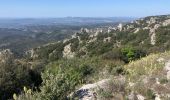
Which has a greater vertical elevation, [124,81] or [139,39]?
[124,81]

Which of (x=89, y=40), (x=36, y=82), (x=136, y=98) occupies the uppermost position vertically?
(x=136, y=98)

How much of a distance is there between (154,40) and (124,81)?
47.8 m

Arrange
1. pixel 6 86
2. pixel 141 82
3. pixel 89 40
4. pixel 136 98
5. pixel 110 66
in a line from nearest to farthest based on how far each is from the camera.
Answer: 1. pixel 136 98
2. pixel 141 82
3. pixel 6 86
4. pixel 110 66
5. pixel 89 40

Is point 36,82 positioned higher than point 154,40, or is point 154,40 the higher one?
point 36,82

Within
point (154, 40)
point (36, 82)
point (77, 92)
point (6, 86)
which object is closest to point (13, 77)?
point (6, 86)

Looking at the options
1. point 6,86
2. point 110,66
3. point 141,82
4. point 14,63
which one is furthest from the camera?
point 110,66

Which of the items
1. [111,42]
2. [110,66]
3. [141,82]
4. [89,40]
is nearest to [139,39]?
[111,42]

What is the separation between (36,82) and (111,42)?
51307 mm

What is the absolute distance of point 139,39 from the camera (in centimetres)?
6184

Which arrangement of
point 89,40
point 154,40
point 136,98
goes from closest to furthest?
point 136,98, point 154,40, point 89,40

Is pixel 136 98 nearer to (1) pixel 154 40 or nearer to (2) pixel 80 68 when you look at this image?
(2) pixel 80 68

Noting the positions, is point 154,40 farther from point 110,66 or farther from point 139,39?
point 110,66

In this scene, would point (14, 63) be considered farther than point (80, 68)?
No

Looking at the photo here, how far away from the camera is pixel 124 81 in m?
9.43
